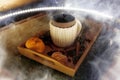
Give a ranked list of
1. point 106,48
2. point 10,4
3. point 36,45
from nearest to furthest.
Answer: point 36,45 → point 106,48 → point 10,4

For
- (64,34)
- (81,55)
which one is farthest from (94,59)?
(64,34)

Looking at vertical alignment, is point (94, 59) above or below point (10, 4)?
below

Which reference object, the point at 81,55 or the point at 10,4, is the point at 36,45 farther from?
the point at 10,4

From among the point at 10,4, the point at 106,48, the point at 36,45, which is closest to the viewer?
the point at 36,45

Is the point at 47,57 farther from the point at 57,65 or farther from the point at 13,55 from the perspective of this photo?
the point at 13,55

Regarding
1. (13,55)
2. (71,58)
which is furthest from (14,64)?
(71,58)

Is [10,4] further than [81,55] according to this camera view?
Yes

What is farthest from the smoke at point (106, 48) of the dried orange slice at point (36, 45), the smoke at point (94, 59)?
the dried orange slice at point (36, 45)

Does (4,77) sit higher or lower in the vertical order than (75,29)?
lower

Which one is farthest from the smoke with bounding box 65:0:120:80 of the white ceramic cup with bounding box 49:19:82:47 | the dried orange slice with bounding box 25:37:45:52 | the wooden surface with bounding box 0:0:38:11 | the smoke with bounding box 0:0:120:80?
the wooden surface with bounding box 0:0:38:11
